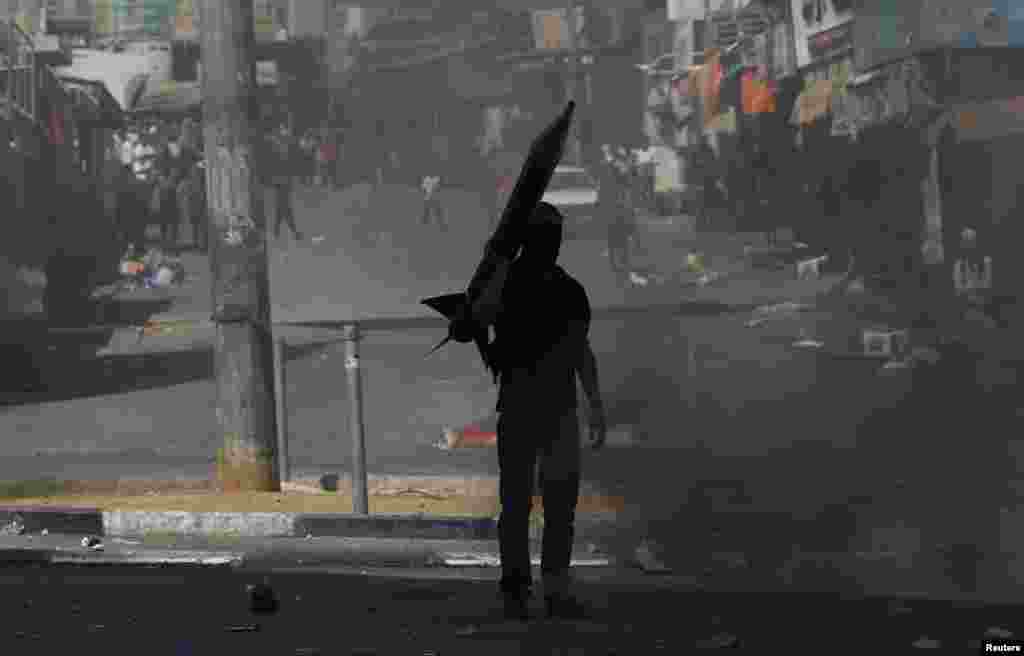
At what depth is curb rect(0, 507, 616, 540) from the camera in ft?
36.4

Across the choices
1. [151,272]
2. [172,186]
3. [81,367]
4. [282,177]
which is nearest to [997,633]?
[81,367]

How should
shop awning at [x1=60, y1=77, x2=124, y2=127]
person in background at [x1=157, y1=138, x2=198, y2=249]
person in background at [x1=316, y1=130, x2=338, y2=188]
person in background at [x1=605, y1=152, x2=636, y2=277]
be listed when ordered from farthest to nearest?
person in background at [x1=316, y1=130, x2=338, y2=188]
shop awning at [x1=60, y1=77, x2=124, y2=127]
person in background at [x1=157, y1=138, x2=198, y2=249]
person in background at [x1=605, y1=152, x2=636, y2=277]

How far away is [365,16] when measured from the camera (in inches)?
3280

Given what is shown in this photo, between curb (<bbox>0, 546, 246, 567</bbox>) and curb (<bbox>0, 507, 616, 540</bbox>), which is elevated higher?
curb (<bbox>0, 546, 246, 567</bbox>)

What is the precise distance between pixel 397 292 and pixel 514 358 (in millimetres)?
27731

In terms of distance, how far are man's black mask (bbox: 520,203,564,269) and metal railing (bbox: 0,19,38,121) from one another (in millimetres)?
26417

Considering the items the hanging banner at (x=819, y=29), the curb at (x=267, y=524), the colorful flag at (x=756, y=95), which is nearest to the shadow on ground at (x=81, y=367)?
the curb at (x=267, y=524)

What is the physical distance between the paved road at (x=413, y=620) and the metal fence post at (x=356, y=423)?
7.85 feet

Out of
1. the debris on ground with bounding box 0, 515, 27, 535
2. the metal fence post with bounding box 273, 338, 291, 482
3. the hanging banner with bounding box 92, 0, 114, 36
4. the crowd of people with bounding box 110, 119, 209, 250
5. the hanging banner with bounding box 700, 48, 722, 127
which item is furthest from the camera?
the hanging banner with bounding box 92, 0, 114, 36

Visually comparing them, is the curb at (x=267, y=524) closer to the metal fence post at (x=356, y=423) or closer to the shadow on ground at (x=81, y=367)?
the metal fence post at (x=356, y=423)

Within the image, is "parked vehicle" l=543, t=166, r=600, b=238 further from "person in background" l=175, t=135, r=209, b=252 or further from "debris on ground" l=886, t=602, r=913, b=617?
"debris on ground" l=886, t=602, r=913, b=617

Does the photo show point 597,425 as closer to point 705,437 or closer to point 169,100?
point 705,437

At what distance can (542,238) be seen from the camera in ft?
24.9

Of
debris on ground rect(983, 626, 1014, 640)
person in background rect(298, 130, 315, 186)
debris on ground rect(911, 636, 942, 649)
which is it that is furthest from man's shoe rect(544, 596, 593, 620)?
person in background rect(298, 130, 315, 186)
